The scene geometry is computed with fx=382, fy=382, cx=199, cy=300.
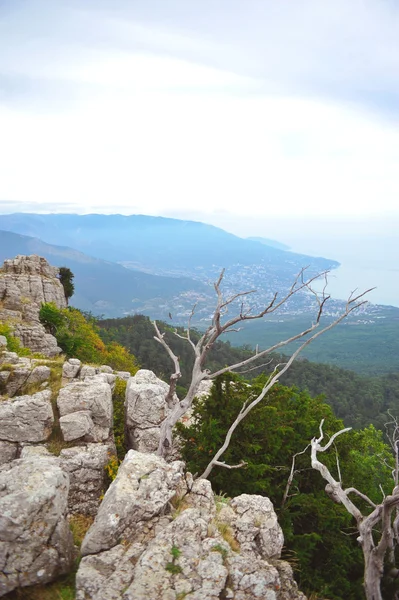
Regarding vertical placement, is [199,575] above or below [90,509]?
above

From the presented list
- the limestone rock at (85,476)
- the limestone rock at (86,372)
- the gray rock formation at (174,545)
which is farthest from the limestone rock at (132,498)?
the limestone rock at (86,372)

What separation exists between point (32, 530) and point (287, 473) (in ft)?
24.4

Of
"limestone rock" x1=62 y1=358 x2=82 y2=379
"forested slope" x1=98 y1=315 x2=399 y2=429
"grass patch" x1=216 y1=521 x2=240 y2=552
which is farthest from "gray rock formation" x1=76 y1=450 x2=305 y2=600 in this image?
"forested slope" x1=98 y1=315 x2=399 y2=429

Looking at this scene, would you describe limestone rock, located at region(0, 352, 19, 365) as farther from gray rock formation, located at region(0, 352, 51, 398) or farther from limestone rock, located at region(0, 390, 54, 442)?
limestone rock, located at region(0, 390, 54, 442)

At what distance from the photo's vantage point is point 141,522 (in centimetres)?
670

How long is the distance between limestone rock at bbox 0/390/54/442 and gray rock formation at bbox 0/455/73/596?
146 inches

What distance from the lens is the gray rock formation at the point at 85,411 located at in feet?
34.8

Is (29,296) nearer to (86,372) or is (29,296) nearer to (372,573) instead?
(86,372)

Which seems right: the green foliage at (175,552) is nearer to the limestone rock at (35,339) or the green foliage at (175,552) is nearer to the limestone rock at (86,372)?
the limestone rock at (86,372)

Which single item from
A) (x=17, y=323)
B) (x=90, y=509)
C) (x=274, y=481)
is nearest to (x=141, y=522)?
(x=90, y=509)

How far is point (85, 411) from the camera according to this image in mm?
11062

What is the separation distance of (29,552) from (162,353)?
Result: 64270 millimetres

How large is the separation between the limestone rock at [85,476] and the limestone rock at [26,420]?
90 cm

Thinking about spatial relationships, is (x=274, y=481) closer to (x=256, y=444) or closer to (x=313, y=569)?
(x=256, y=444)
